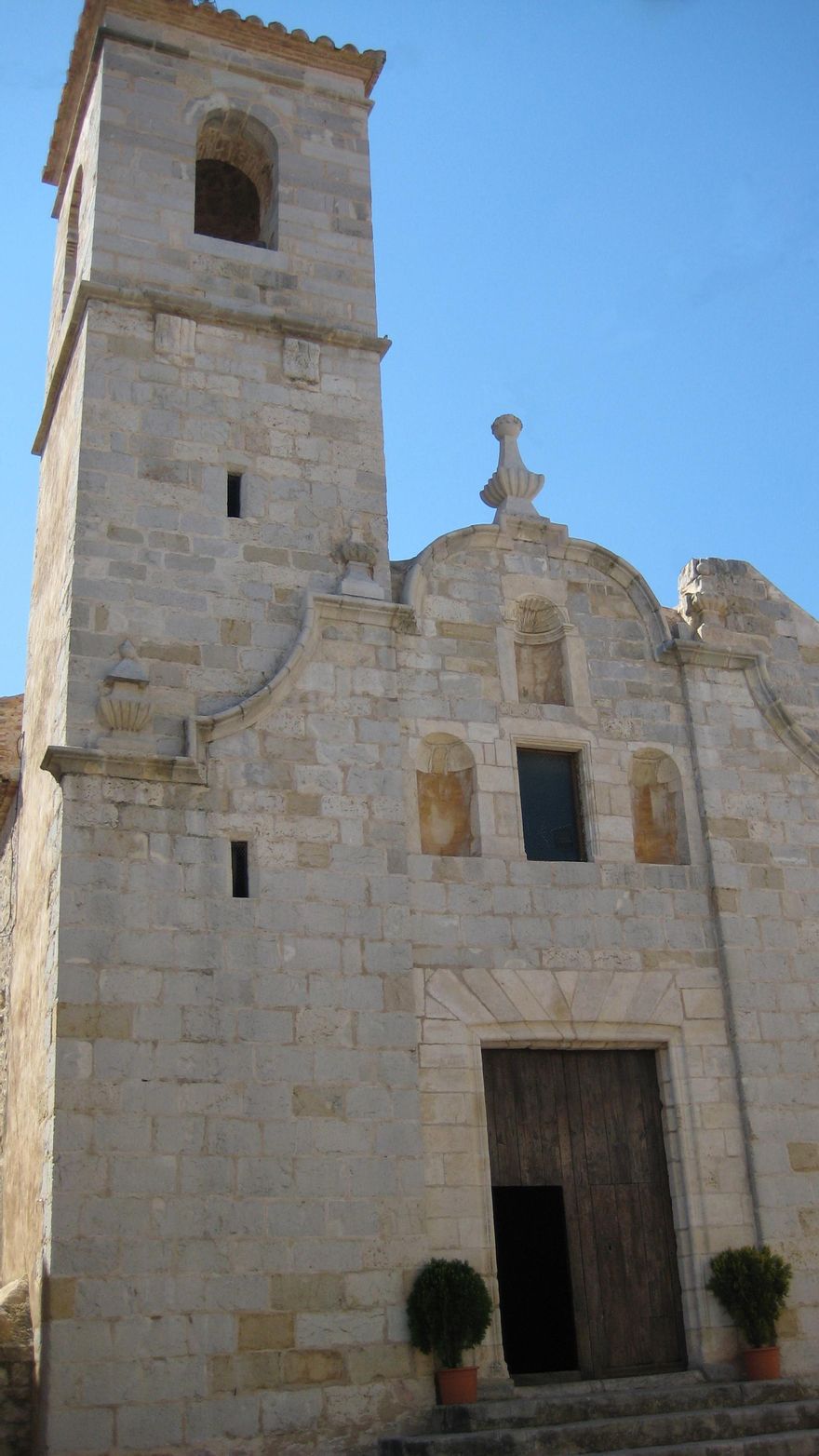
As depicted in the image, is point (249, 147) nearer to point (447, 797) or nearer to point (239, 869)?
point (447, 797)

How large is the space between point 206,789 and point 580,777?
10.8ft

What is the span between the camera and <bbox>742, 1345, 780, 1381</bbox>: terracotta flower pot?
1049 cm

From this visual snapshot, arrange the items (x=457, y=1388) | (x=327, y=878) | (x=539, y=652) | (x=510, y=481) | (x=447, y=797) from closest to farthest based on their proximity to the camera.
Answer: (x=457, y=1388) → (x=327, y=878) → (x=447, y=797) → (x=539, y=652) → (x=510, y=481)

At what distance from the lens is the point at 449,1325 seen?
380 inches

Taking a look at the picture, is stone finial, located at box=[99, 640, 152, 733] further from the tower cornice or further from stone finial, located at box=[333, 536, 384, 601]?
the tower cornice

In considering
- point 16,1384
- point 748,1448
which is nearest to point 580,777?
point 748,1448

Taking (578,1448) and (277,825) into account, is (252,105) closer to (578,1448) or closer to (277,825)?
(277,825)

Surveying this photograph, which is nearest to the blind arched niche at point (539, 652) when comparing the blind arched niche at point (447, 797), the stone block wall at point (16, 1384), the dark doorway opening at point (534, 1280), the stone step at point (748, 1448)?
the blind arched niche at point (447, 797)

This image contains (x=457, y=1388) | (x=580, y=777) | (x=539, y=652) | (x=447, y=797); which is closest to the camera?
(x=457, y=1388)

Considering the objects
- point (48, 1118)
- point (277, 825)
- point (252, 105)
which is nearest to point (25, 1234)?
point (48, 1118)

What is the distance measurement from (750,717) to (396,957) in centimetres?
417

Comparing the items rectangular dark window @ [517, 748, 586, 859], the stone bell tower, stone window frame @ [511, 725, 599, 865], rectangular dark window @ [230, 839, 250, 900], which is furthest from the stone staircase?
rectangular dark window @ [517, 748, 586, 859]

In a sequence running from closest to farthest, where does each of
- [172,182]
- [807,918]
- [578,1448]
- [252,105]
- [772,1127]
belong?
[578,1448], [772,1127], [807,918], [172,182], [252,105]

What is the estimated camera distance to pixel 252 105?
14016 millimetres
